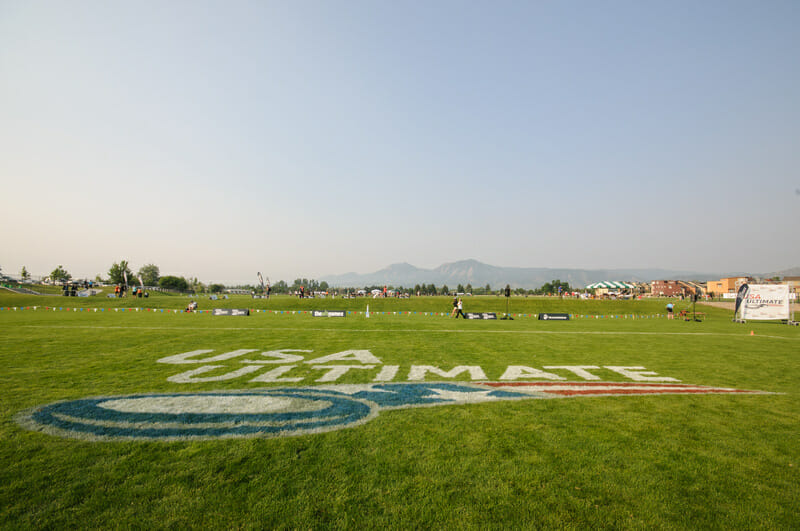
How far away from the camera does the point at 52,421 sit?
5742mm

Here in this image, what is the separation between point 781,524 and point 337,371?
8.38 m

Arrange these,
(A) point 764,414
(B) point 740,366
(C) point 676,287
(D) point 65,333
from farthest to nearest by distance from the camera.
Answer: (C) point 676,287, (D) point 65,333, (B) point 740,366, (A) point 764,414

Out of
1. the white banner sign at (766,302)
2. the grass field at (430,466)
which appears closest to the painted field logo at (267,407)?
the grass field at (430,466)

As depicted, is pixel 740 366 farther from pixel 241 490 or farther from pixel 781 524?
pixel 241 490

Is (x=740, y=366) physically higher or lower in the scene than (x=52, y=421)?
lower

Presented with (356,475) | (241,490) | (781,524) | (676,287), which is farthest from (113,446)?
(676,287)

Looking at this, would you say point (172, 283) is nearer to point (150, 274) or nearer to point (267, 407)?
point (150, 274)

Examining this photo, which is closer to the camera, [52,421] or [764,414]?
[52,421]

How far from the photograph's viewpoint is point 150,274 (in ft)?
521

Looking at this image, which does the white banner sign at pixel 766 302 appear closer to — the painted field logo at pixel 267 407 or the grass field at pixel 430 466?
the grass field at pixel 430 466

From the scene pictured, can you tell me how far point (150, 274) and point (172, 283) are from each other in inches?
1009

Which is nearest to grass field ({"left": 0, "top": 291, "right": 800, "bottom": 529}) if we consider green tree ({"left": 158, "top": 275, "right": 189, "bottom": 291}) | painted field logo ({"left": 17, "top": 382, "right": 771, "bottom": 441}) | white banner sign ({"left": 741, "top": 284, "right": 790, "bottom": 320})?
painted field logo ({"left": 17, "top": 382, "right": 771, "bottom": 441})

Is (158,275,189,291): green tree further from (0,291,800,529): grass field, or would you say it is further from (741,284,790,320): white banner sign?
(741,284,790,320): white banner sign

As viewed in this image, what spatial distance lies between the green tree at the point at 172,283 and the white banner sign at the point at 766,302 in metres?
154
